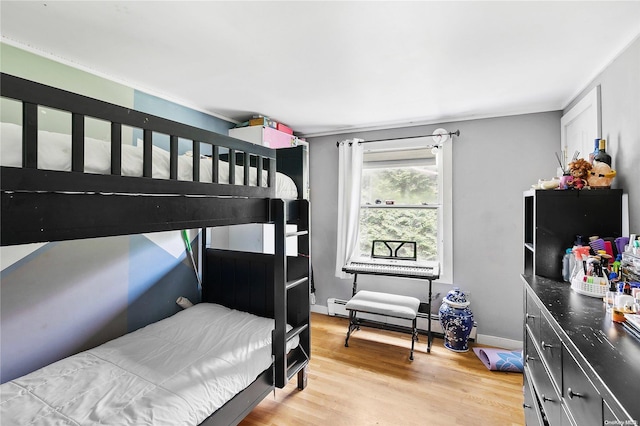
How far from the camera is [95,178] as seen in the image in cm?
100

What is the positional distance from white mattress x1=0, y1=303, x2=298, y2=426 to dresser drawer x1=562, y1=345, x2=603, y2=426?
5.05ft

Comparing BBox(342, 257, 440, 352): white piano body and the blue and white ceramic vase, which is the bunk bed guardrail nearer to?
BBox(342, 257, 440, 352): white piano body

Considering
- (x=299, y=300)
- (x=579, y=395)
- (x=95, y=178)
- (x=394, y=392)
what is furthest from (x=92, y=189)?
(x=394, y=392)

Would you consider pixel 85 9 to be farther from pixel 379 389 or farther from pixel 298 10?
pixel 379 389

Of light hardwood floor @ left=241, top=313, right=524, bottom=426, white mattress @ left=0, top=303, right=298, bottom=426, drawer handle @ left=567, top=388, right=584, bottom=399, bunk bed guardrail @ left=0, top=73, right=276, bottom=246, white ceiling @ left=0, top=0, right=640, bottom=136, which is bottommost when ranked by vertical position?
light hardwood floor @ left=241, top=313, right=524, bottom=426

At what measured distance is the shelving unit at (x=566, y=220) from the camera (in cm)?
170

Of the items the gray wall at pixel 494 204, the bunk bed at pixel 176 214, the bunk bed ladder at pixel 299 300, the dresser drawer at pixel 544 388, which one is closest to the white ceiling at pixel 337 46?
the gray wall at pixel 494 204

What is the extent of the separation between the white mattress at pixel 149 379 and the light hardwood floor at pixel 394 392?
45 cm

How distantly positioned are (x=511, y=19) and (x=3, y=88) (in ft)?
6.93

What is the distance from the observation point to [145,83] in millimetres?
2268

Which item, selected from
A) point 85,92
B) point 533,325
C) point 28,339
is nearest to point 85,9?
point 85,92

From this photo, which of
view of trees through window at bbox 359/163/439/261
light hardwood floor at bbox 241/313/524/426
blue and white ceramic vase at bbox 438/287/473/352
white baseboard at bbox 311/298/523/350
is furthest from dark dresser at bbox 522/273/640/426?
view of trees through window at bbox 359/163/439/261

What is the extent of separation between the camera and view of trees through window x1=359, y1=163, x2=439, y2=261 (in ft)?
11.0

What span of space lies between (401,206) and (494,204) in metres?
0.96
